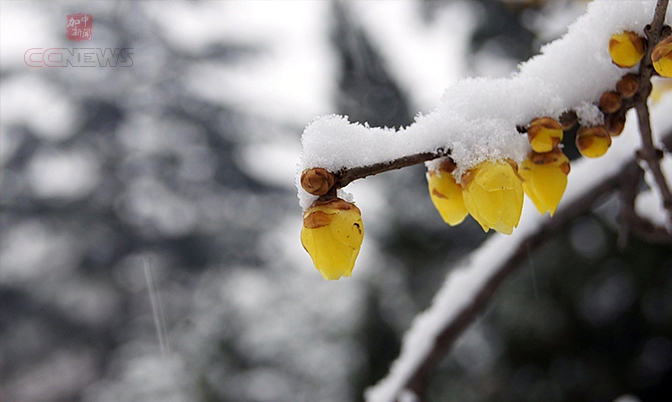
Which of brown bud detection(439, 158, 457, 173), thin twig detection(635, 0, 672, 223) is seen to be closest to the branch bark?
thin twig detection(635, 0, 672, 223)

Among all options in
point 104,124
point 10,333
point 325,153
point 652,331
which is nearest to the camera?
point 325,153

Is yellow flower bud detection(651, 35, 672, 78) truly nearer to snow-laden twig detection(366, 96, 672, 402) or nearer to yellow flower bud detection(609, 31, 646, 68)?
yellow flower bud detection(609, 31, 646, 68)

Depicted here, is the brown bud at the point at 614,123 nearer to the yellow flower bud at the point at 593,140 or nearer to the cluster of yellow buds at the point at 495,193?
Answer: the yellow flower bud at the point at 593,140

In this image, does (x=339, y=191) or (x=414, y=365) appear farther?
(x=414, y=365)

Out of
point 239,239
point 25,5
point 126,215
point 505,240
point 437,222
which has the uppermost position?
point 25,5

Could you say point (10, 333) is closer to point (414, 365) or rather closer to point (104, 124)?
point (104, 124)

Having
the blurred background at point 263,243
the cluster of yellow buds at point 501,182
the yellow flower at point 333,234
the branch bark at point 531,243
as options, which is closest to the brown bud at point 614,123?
the cluster of yellow buds at point 501,182

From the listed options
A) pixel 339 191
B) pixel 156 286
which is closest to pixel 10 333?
pixel 156 286

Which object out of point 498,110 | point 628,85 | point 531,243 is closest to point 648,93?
point 628,85
